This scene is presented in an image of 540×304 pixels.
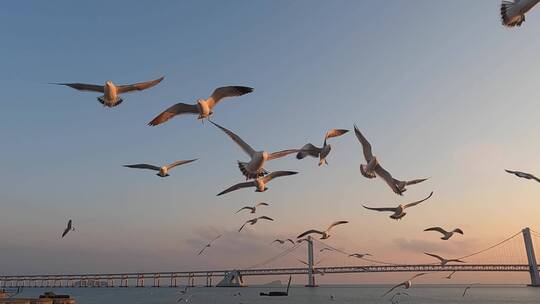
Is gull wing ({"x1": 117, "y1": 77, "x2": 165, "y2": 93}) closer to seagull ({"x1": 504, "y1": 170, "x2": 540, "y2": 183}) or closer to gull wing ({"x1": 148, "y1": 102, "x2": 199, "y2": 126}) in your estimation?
gull wing ({"x1": 148, "y1": 102, "x2": 199, "y2": 126})

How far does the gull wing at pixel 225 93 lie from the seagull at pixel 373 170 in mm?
3899

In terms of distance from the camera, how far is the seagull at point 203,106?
15.1 m

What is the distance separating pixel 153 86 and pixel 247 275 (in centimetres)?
18019

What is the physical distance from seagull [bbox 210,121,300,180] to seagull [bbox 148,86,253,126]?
1.34 metres

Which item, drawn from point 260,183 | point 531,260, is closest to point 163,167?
point 260,183

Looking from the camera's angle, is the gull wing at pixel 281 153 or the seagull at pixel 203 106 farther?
the seagull at pixel 203 106

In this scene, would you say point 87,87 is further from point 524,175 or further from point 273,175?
point 524,175

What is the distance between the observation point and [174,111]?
15398 mm

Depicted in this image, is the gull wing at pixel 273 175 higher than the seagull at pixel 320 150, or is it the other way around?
the seagull at pixel 320 150

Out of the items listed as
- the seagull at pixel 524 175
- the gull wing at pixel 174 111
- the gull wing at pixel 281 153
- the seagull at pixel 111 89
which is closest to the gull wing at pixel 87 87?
the seagull at pixel 111 89

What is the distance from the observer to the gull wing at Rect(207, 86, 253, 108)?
15.0 meters

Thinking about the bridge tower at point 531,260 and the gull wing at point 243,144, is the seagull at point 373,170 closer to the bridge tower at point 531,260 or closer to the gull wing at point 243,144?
the gull wing at point 243,144

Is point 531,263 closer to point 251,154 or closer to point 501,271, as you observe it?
point 501,271

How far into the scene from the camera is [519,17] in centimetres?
1008
